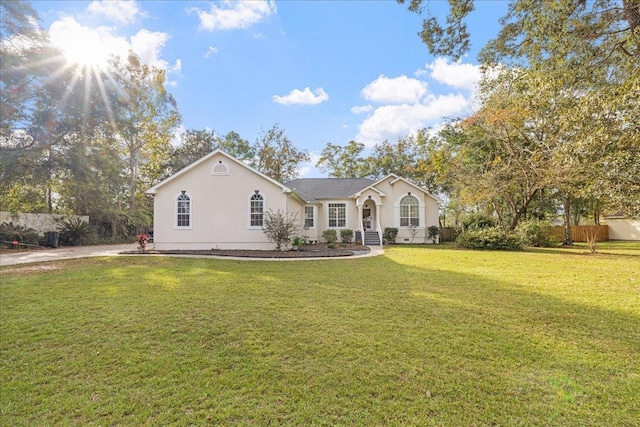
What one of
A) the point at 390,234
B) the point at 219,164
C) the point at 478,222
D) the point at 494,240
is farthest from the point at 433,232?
the point at 219,164

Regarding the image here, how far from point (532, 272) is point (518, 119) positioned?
12.2 meters

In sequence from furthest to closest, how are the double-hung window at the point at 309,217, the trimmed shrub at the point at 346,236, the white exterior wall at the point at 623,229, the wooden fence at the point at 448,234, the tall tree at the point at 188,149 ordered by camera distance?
the tall tree at the point at 188,149 < the white exterior wall at the point at 623,229 < the wooden fence at the point at 448,234 < the double-hung window at the point at 309,217 < the trimmed shrub at the point at 346,236

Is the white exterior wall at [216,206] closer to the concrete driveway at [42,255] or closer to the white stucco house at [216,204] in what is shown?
the white stucco house at [216,204]

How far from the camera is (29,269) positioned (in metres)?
10.6

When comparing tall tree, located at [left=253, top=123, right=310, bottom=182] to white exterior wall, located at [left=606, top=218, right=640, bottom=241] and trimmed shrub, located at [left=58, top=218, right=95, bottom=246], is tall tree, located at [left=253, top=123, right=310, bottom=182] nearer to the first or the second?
trimmed shrub, located at [left=58, top=218, right=95, bottom=246]

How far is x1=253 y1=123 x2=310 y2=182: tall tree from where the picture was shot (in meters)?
32.4

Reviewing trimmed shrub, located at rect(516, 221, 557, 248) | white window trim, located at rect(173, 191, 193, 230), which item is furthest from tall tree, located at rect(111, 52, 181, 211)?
trimmed shrub, located at rect(516, 221, 557, 248)

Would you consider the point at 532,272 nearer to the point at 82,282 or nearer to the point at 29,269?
the point at 82,282

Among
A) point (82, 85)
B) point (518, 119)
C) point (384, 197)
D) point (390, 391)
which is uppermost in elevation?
point (82, 85)

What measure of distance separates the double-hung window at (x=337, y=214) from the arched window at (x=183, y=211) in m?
10.3

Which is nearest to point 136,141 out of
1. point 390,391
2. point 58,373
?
point 58,373

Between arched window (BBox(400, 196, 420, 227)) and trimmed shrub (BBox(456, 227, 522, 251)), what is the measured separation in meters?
5.05

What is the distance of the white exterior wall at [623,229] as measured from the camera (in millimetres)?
28328

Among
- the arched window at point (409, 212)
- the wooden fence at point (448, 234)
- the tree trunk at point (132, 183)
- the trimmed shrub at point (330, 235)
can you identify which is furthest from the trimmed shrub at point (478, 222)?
the tree trunk at point (132, 183)
